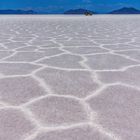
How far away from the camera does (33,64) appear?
315cm

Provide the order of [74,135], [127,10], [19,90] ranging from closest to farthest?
[74,135], [19,90], [127,10]

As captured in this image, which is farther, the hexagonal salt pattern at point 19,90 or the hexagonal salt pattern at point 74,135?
the hexagonal salt pattern at point 19,90

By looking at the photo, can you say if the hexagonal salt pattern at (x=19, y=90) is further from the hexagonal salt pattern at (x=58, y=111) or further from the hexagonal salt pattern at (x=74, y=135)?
the hexagonal salt pattern at (x=74, y=135)

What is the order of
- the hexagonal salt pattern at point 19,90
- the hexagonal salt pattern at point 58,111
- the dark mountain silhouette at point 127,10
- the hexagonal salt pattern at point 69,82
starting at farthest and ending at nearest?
the dark mountain silhouette at point 127,10
the hexagonal salt pattern at point 69,82
the hexagonal salt pattern at point 19,90
the hexagonal salt pattern at point 58,111

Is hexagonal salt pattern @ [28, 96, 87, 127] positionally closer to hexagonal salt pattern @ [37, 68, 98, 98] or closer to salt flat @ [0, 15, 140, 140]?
salt flat @ [0, 15, 140, 140]

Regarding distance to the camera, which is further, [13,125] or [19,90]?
[19,90]

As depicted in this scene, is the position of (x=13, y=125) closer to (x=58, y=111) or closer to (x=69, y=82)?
(x=58, y=111)

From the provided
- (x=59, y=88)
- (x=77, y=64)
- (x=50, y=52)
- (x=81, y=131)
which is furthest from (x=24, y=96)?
(x=50, y=52)

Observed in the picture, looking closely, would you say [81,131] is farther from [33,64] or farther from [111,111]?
[33,64]

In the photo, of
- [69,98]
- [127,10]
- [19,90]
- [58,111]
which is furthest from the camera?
[127,10]

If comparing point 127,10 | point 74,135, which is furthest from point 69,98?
point 127,10

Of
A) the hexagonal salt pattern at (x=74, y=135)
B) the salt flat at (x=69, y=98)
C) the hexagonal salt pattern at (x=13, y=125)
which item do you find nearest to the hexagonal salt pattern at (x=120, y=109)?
the salt flat at (x=69, y=98)

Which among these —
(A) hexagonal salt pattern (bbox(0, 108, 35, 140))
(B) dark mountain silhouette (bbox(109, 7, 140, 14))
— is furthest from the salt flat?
(B) dark mountain silhouette (bbox(109, 7, 140, 14))

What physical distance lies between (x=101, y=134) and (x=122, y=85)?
898mm
